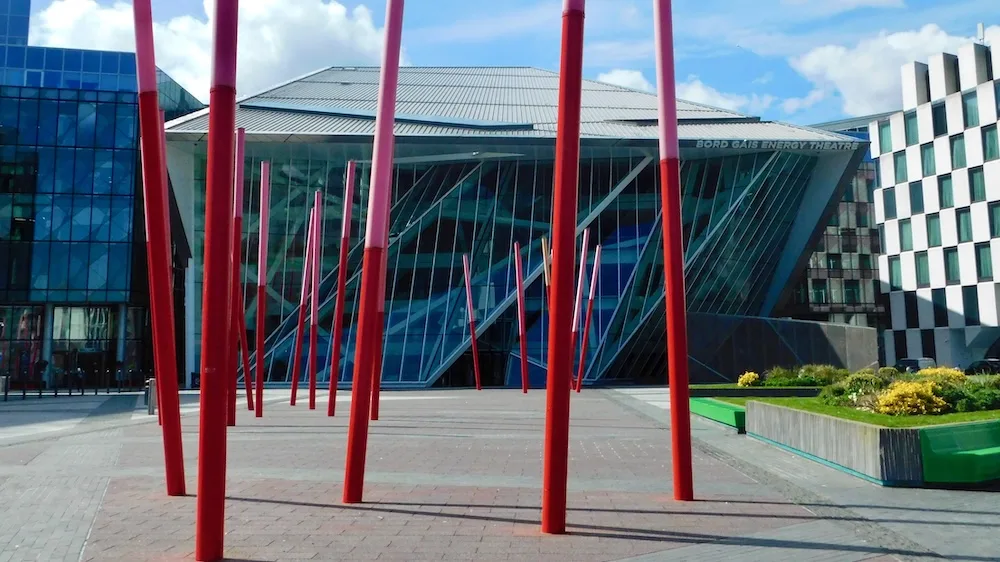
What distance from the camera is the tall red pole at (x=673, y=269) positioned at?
9203 millimetres

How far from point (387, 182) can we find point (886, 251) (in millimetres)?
57305

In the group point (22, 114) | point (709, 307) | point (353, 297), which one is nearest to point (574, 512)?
point (353, 297)

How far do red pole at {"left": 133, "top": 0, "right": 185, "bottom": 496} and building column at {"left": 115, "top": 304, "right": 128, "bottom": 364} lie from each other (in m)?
46.2

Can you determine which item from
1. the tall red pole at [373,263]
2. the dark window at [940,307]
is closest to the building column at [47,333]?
the tall red pole at [373,263]

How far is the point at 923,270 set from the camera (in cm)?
5691

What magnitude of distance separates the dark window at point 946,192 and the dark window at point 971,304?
5.29m

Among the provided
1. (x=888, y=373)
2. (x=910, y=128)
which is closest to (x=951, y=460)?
(x=888, y=373)

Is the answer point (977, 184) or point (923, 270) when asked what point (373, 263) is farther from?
point (923, 270)

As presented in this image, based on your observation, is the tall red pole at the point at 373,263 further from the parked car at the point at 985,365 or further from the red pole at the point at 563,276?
the parked car at the point at 985,365

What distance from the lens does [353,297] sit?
132 ft

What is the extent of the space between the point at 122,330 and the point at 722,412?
4235cm

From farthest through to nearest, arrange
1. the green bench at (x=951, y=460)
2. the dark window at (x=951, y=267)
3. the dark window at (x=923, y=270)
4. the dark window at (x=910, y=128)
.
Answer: the dark window at (x=910, y=128) → the dark window at (x=923, y=270) → the dark window at (x=951, y=267) → the green bench at (x=951, y=460)

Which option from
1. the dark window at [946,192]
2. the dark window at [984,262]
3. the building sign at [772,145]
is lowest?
the dark window at [984,262]

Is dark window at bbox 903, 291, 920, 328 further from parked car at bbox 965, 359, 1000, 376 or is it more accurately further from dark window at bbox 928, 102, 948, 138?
dark window at bbox 928, 102, 948, 138
